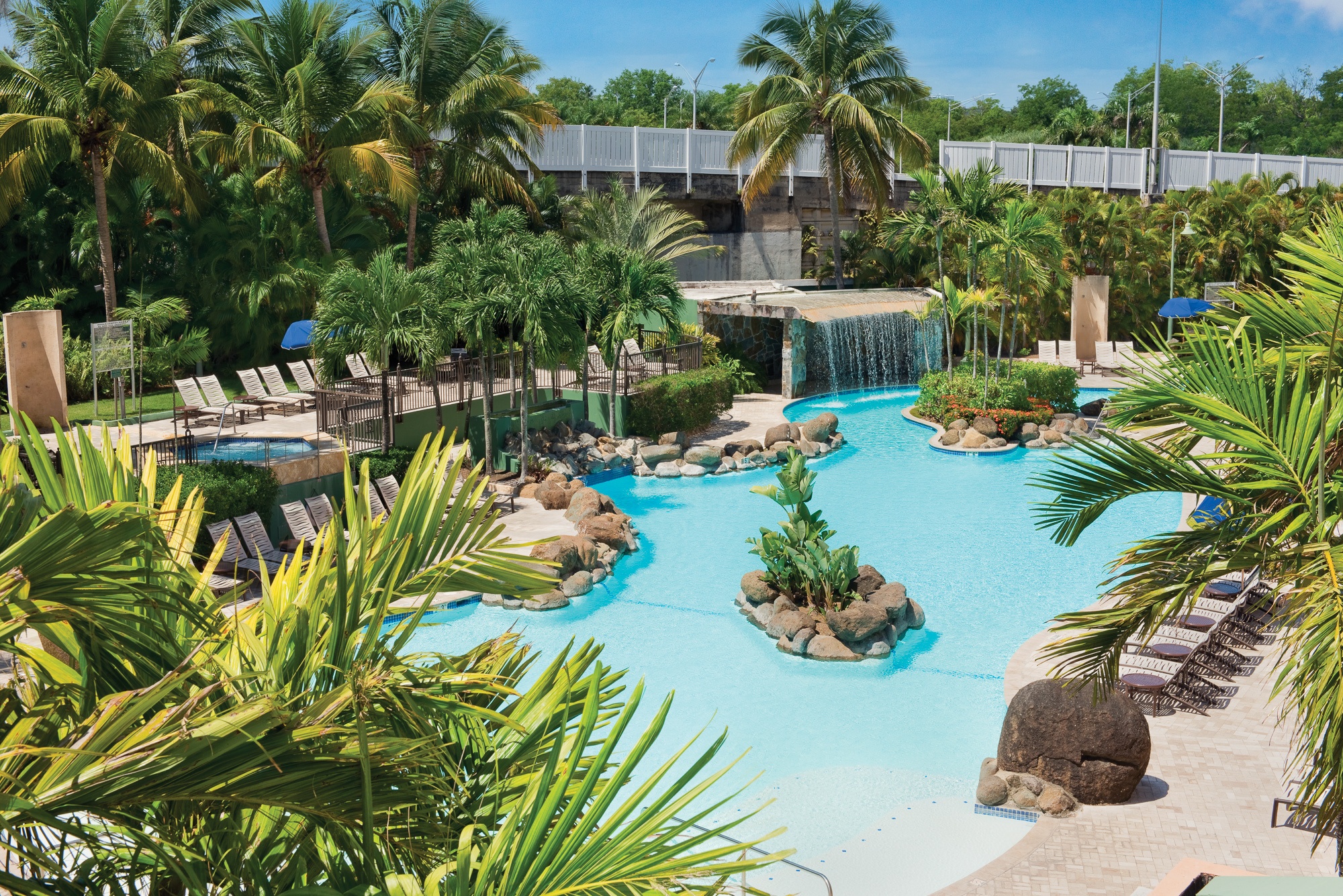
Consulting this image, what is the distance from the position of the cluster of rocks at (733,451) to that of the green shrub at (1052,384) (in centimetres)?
551

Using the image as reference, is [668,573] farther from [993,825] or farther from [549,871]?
[549,871]

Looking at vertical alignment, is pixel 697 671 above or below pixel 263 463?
below

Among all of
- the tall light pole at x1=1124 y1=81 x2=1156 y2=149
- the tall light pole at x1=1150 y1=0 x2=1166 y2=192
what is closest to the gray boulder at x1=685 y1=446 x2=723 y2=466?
the tall light pole at x1=1150 y1=0 x2=1166 y2=192

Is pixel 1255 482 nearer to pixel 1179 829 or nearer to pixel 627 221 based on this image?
pixel 1179 829

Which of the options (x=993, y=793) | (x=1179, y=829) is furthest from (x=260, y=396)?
(x=1179, y=829)

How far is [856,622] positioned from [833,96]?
78.3 ft

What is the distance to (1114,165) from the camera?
4019cm

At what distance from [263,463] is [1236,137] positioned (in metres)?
79.4

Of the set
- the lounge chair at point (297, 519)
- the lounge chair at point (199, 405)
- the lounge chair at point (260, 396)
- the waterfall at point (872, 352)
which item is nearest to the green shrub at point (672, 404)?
the waterfall at point (872, 352)

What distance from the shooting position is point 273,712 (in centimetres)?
260

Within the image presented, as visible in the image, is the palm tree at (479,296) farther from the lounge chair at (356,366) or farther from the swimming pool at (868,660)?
the lounge chair at (356,366)

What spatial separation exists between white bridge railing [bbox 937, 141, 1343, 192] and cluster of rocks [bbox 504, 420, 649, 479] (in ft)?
65.4

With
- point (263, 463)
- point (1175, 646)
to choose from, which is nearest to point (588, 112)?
point (263, 463)

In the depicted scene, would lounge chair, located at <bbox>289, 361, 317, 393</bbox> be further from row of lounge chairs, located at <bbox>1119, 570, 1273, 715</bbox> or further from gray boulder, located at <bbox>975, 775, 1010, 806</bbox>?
gray boulder, located at <bbox>975, 775, 1010, 806</bbox>
